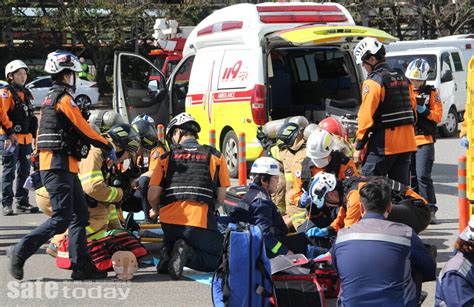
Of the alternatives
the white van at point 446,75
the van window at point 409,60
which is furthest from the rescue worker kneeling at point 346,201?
the van window at point 409,60

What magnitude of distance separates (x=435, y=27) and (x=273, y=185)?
3259 cm

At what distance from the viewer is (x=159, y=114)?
1717cm

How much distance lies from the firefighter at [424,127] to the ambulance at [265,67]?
242 cm

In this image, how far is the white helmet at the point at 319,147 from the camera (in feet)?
27.8

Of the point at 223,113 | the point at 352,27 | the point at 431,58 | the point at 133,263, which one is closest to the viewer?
the point at 133,263

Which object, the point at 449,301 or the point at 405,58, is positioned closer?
the point at 449,301

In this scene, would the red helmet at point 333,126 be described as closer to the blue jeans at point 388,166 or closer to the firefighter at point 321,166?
the blue jeans at point 388,166

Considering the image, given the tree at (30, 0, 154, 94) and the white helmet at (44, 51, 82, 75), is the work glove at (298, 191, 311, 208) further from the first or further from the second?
the tree at (30, 0, 154, 94)

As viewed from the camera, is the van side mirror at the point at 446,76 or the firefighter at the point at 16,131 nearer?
the firefighter at the point at 16,131

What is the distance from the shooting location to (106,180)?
902 centimetres

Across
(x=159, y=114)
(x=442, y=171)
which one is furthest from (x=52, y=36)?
(x=442, y=171)

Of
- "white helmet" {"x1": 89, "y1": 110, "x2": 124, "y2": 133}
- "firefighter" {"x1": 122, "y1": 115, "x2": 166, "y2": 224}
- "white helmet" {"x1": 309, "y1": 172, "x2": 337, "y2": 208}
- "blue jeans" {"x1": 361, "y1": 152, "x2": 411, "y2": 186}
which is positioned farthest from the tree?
"white helmet" {"x1": 309, "y1": 172, "x2": 337, "y2": 208}

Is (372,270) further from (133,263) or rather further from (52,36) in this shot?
(52,36)

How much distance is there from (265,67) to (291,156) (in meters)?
4.32
